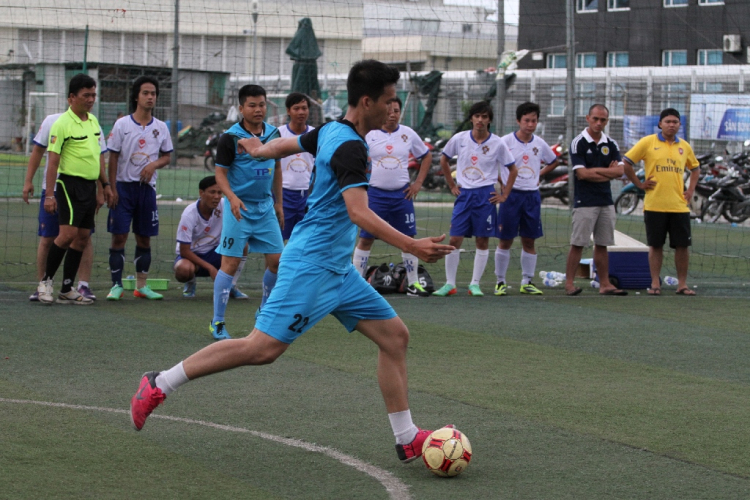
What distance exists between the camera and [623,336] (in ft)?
27.8

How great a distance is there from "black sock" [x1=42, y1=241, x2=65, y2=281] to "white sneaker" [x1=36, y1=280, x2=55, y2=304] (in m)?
0.05

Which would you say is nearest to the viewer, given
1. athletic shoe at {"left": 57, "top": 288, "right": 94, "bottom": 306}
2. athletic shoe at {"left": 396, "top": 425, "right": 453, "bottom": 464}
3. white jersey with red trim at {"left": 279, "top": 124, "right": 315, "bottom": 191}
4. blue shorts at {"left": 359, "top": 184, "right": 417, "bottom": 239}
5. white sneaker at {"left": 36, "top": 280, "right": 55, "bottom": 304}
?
athletic shoe at {"left": 396, "top": 425, "right": 453, "bottom": 464}

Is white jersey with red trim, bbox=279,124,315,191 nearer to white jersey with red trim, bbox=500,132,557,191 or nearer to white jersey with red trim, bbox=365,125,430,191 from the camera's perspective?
white jersey with red trim, bbox=365,125,430,191

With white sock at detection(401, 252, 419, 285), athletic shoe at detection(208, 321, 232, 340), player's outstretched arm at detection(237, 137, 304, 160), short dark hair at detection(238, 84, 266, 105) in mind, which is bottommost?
athletic shoe at detection(208, 321, 232, 340)

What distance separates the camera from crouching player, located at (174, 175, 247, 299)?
9.95 m

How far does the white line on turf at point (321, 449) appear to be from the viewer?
436cm

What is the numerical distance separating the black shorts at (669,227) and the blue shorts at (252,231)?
4871 millimetres

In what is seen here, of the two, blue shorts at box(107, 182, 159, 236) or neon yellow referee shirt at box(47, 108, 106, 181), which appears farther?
blue shorts at box(107, 182, 159, 236)

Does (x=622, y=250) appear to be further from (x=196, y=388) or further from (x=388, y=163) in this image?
(x=196, y=388)

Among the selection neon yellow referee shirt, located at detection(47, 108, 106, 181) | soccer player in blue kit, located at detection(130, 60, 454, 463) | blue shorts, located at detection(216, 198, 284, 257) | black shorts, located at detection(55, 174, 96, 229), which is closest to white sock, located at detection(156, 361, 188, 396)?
soccer player in blue kit, located at detection(130, 60, 454, 463)

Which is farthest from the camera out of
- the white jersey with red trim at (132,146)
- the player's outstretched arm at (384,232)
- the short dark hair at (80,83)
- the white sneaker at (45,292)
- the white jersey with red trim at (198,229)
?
the white jersey with red trim at (198,229)

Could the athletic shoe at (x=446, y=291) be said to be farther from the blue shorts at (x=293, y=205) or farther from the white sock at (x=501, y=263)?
the blue shorts at (x=293, y=205)

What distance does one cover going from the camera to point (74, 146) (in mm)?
9250

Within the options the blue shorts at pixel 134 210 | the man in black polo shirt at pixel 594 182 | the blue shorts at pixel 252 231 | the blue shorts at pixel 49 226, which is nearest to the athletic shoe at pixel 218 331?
the blue shorts at pixel 252 231
